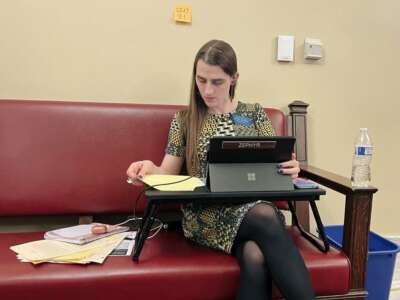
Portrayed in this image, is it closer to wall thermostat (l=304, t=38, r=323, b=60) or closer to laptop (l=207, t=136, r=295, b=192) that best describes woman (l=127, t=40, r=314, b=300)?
laptop (l=207, t=136, r=295, b=192)

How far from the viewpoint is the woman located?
0.94 metres

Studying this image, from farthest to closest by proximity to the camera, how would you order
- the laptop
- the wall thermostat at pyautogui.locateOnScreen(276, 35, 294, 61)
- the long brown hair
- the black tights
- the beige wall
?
the wall thermostat at pyautogui.locateOnScreen(276, 35, 294, 61), the beige wall, the long brown hair, the laptop, the black tights

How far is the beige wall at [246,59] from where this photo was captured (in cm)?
145

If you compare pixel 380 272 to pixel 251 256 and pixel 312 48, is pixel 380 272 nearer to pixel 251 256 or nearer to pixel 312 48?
pixel 251 256

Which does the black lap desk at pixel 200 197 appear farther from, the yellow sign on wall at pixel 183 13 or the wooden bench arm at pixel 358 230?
the yellow sign on wall at pixel 183 13

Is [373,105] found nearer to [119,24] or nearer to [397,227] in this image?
[397,227]

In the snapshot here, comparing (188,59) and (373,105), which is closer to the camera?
(188,59)

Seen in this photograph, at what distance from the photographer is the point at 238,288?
984 millimetres

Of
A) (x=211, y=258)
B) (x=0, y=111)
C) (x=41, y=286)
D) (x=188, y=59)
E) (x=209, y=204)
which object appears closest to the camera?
(x=41, y=286)

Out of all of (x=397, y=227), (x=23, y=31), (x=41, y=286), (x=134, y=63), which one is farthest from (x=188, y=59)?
(x=397, y=227)

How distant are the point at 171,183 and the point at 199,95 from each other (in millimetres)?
401

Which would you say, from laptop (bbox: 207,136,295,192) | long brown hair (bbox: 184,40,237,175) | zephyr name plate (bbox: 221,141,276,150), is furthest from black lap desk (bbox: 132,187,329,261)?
long brown hair (bbox: 184,40,237,175)

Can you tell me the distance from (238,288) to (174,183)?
0.36m

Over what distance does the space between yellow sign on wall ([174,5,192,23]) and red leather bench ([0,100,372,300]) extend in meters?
0.42
